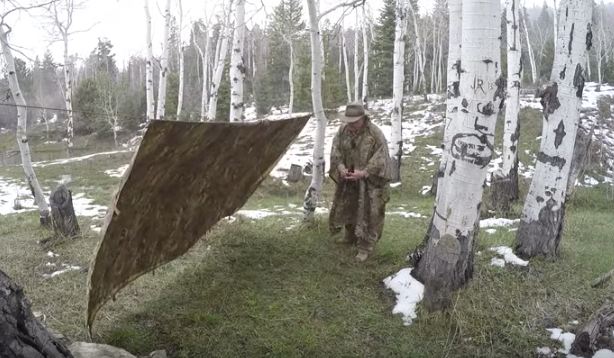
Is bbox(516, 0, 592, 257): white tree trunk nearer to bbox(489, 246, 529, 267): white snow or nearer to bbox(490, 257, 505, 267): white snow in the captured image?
bbox(489, 246, 529, 267): white snow

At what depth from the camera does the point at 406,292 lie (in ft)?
13.9

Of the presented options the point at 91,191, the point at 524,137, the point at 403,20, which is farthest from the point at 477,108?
the point at 524,137

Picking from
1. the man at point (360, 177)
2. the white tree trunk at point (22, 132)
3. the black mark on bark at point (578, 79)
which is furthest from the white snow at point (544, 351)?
the white tree trunk at point (22, 132)

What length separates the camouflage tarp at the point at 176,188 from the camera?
3.08 m

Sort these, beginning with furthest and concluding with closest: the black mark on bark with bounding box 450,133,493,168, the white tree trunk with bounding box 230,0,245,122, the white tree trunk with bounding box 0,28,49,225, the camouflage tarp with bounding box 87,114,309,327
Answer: the white tree trunk with bounding box 230,0,245,122, the white tree trunk with bounding box 0,28,49,225, the black mark on bark with bounding box 450,133,493,168, the camouflage tarp with bounding box 87,114,309,327

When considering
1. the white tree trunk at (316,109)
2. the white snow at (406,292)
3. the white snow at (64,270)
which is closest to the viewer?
the white snow at (406,292)

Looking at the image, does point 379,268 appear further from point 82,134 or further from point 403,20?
point 82,134

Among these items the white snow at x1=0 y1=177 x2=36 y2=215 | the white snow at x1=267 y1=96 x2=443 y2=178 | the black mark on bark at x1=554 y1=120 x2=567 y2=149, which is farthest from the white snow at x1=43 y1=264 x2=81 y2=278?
the white snow at x1=267 y1=96 x2=443 y2=178

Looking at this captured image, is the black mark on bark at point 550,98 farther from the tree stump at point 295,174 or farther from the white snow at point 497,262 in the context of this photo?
the tree stump at point 295,174

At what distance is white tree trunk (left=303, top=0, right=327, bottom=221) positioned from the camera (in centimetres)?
613

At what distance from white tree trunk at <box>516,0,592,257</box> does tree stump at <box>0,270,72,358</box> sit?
4.46 meters

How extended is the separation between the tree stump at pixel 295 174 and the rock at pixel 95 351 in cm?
1104

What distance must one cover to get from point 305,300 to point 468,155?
1970mm

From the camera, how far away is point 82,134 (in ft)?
117
